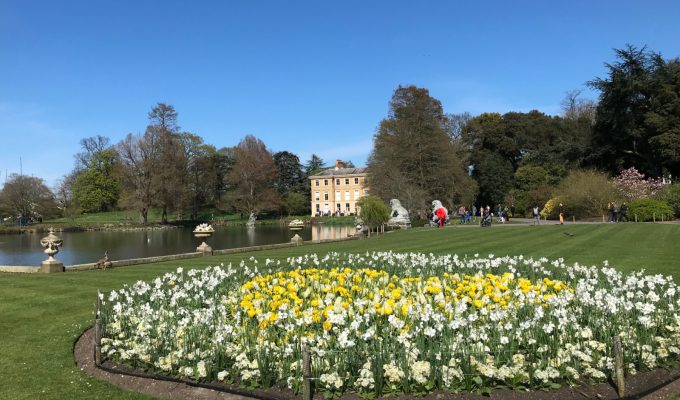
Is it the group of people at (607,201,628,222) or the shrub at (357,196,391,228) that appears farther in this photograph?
the shrub at (357,196,391,228)

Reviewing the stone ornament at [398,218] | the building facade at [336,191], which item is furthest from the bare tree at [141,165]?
the stone ornament at [398,218]

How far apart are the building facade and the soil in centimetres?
8201

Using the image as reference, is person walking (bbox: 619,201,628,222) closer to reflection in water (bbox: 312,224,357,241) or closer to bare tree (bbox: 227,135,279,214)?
reflection in water (bbox: 312,224,357,241)

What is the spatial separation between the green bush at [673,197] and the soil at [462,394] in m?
34.0

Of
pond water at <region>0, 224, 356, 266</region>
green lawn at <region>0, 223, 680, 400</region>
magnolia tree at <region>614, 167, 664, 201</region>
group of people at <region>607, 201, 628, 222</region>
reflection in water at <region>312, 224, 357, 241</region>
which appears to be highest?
magnolia tree at <region>614, 167, 664, 201</region>

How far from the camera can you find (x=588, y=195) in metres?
37.3

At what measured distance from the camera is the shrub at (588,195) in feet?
121

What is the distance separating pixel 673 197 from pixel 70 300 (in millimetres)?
36976

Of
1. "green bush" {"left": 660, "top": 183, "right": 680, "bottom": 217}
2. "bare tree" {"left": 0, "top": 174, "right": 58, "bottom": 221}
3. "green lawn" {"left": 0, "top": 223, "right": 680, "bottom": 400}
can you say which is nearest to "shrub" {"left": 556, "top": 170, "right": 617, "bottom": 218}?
"green bush" {"left": 660, "top": 183, "right": 680, "bottom": 217}

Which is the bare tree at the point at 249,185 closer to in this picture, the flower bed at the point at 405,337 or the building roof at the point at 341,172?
the building roof at the point at 341,172

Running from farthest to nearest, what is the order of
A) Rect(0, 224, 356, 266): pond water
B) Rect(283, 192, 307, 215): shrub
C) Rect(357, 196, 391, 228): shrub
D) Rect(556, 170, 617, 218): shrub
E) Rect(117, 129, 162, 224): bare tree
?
Rect(283, 192, 307, 215): shrub, Rect(117, 129, 162, 224): bare tree, Rect(556, 170, 617, 218): shrub, Rect(357, 196, 391, 228): shrub, Rect(0, 224, 356, 266): pond water

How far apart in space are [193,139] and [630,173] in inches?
2597

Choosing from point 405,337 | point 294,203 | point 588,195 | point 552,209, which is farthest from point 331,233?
point 405,337

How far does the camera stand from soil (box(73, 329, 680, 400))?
4359mm
